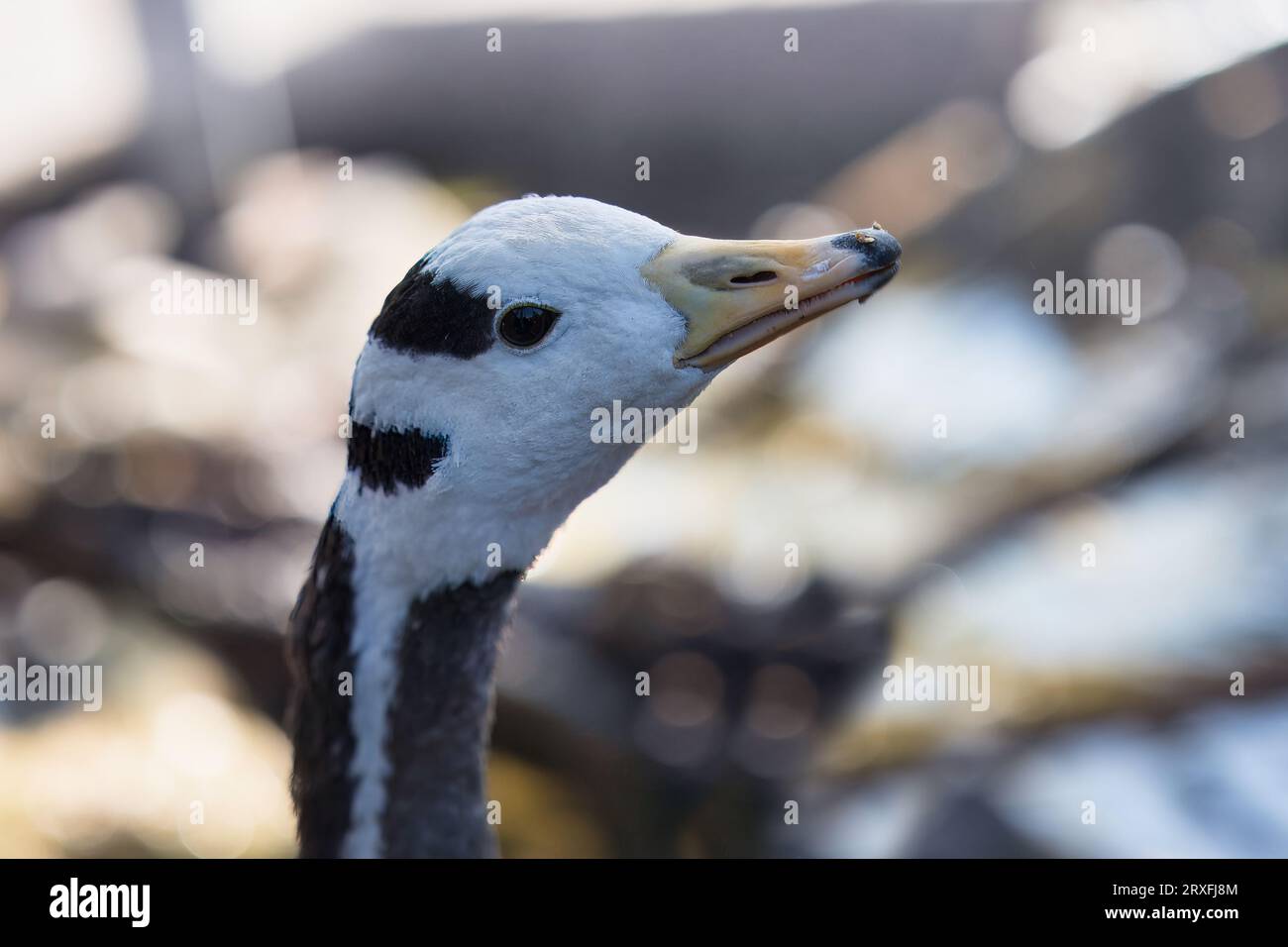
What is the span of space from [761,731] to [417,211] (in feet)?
8.78

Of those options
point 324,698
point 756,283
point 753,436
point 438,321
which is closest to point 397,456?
point 438,321

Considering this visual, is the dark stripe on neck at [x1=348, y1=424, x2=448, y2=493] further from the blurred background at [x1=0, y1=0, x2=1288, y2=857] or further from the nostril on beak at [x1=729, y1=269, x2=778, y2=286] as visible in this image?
the blurred background at [x1=0, y1=0, x2=1288, y2=857]

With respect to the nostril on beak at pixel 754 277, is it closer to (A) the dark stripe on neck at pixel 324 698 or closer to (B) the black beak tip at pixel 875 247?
(B) the black beak tip at pixel 875 247

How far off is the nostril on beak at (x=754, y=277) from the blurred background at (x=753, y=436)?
1.59 m

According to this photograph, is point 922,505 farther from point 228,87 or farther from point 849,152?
point 228,87

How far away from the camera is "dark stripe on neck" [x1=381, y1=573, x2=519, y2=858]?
1377 millimetres

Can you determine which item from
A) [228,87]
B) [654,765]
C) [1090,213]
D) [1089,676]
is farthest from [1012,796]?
[228,87]

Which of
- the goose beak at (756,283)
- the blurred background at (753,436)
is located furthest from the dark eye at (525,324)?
the blurred background at (753,436)

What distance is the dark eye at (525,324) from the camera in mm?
1221

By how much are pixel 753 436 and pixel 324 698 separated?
253cm

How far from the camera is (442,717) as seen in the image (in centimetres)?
142

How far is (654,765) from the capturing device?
8.92 ft

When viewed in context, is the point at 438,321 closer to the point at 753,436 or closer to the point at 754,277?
the point at 754,277

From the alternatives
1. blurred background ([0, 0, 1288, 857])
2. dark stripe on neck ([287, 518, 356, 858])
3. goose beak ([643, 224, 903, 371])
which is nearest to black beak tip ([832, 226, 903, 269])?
goose beak ([643, 224, 903, 371])
